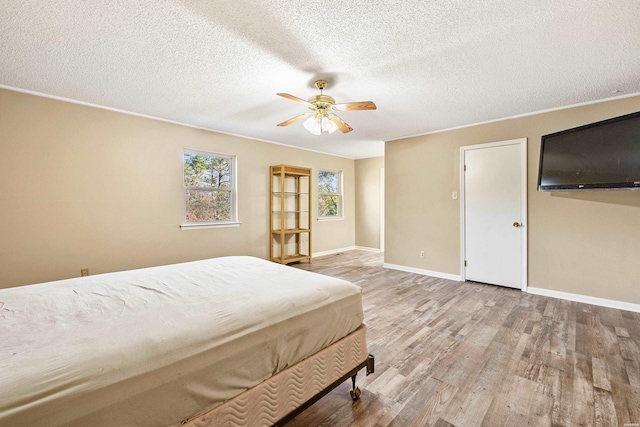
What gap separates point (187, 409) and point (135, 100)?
11.0 feet

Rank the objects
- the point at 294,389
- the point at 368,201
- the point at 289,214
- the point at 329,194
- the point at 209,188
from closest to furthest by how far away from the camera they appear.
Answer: the point at 294,389
the point at 209,188
the point at 289,214
the point at 329,194
the point at 368,201

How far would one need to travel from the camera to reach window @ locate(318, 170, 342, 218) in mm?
6473

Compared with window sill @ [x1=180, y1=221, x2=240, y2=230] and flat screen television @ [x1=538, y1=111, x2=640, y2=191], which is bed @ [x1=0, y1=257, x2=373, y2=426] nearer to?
window sill @ [x1=180, y1=221, x2=240, y2=230]

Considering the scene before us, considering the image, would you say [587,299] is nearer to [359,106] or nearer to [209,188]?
[359,106]

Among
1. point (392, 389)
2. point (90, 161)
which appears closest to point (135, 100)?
point (90, 161)

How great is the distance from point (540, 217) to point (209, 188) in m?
4.80

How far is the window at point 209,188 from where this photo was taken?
13.8ft

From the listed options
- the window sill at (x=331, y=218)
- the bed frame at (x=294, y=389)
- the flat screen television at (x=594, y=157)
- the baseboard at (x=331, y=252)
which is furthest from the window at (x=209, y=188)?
the flat screen television at (x=594, y=157)

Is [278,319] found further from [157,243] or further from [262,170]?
[262,170]

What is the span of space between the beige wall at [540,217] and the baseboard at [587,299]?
1.8 inches

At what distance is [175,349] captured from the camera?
3.51ft

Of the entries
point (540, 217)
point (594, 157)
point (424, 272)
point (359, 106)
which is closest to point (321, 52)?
point (359, 106)

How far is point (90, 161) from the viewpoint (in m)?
3.26

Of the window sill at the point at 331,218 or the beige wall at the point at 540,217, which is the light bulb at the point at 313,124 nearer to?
the beige wall at the point at 540,217
